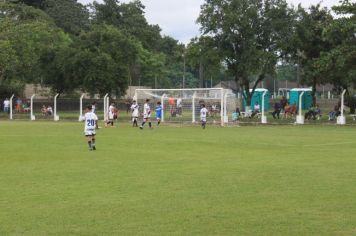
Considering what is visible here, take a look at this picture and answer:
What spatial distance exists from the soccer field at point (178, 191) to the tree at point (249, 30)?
2442 cm

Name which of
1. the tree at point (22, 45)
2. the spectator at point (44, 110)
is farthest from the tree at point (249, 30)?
the tree at point (22, 45)

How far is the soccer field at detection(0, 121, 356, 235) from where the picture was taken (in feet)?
27.2

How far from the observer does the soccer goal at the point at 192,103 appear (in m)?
40.1

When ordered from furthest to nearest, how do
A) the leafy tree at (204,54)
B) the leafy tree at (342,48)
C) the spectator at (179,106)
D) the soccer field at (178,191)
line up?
1. the leafy tree at (204,54)
2. the spectator at (179,106)
3. the leafy tree at (342,48)
4. the soccer field at (178,191)

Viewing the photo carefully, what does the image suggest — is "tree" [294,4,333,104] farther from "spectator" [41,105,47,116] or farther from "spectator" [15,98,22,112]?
"spectator" [15,98,22,112]

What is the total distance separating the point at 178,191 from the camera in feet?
36.5

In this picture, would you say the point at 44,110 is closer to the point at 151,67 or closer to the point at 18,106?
the point at 18,106

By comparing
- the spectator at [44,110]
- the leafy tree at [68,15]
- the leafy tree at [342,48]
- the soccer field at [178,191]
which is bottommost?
the soccer field at [178,191]

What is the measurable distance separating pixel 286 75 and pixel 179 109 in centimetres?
8729

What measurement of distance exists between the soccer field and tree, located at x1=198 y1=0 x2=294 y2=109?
2442cm

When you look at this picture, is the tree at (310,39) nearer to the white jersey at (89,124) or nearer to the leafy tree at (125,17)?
the white jersey at (89,124)

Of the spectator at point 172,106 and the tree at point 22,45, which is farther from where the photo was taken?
the tree at point 22,45

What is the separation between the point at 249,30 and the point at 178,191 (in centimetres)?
3412

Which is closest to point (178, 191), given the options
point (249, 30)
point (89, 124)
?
point (89, 124)
